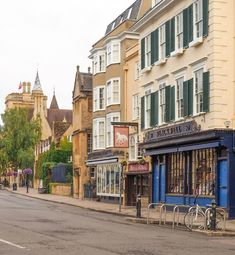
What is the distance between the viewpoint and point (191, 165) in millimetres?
30203

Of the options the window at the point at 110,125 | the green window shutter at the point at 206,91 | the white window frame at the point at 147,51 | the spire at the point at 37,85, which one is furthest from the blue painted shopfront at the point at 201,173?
the spire at the point at 37,85

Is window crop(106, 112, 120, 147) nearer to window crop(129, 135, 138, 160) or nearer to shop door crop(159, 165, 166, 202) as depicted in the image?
window crop(129, 135, 138, 160)

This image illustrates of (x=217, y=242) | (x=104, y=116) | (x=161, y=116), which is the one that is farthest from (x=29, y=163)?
(x=217, y=242)

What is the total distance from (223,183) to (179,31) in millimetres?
8564

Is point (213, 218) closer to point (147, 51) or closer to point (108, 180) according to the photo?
point (147, 51)

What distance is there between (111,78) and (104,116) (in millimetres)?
3338

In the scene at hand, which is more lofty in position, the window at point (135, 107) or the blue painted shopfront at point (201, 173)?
the window at point (135, 107)

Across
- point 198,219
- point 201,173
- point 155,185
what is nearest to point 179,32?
point 201,173

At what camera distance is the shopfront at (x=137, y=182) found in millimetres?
36812

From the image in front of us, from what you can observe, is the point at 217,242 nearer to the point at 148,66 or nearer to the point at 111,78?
the point at 148,66

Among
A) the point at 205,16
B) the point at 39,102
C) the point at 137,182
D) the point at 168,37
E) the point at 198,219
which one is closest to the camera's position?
the point at 198,219

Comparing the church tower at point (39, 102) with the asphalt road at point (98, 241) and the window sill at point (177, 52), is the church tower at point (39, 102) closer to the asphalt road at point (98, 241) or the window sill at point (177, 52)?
the window sill at point (177, 52)

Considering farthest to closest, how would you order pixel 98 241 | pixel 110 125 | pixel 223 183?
pixel 110 125, pixel 223 183, pixel 98 241

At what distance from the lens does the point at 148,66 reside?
35375 mm
